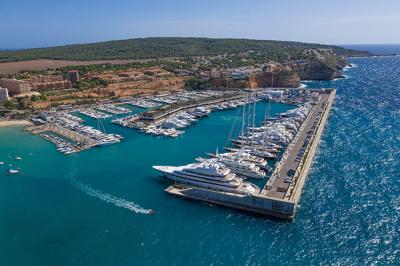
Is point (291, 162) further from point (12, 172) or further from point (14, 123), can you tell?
point (14, 123)

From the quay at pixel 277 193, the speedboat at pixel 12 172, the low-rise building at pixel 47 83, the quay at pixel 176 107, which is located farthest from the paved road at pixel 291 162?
→ the low-rise building at pixel 47 83

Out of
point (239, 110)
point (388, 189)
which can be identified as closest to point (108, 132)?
point (239, 110)

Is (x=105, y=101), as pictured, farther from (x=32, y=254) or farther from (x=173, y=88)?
(x=32, y=254)

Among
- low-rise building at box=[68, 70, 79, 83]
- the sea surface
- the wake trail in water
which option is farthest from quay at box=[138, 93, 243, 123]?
low-rise building at box=[68, 70, 79, 83]

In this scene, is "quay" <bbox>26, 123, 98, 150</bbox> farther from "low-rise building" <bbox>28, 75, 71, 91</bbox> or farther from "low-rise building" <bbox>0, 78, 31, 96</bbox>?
"low-rise building" <bbox>28, 75, 71, 91</bbox>

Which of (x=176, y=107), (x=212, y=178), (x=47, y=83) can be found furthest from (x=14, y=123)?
(x=212, y=178)

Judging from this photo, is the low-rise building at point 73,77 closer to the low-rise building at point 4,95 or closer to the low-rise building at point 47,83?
the low-rise building at point 47,83
